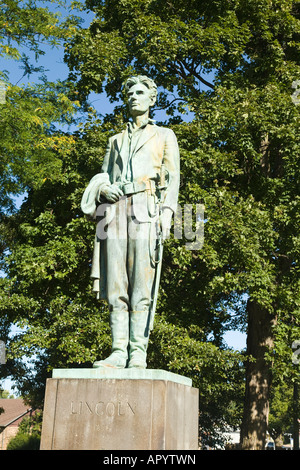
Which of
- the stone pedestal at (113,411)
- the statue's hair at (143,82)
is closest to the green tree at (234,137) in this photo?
the statue's hair at (143,82)

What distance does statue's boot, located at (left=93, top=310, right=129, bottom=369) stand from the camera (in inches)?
227

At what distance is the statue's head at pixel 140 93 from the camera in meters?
6.63

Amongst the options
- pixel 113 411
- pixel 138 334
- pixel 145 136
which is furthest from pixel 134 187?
pixel 113 411

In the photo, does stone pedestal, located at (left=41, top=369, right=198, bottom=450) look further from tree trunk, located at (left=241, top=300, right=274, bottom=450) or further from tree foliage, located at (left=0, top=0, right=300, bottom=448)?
tree trunk, located at (left=241, top=300, right=274, bottom=450)

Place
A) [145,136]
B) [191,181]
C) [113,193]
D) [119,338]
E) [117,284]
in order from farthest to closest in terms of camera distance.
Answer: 1. [191,181]
2. [145,136]
3. [113,193]
4. [117,284]
5. [119,338]

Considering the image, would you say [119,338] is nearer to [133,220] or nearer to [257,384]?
[133,220]

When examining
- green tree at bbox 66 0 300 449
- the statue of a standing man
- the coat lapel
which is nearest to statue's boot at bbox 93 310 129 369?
the statue of a standing man

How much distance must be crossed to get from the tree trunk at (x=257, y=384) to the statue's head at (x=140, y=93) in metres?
10.7

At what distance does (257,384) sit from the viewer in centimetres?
1697

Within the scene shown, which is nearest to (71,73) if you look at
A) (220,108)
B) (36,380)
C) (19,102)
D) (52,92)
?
(52,92)

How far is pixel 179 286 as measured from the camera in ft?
56.9

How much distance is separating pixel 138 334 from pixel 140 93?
2704mm

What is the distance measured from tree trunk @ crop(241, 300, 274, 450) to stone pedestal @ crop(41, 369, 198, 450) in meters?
11.5

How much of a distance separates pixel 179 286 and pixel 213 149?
4150 millimetres
